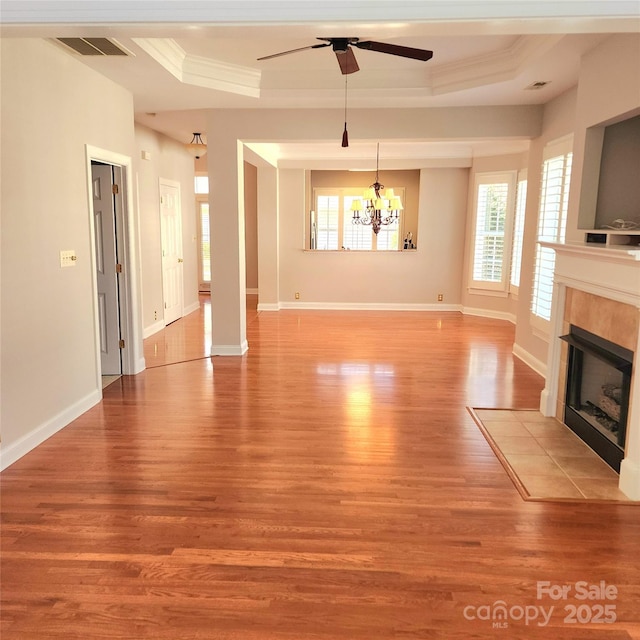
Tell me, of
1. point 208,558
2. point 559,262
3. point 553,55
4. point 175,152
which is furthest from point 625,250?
point 175,152

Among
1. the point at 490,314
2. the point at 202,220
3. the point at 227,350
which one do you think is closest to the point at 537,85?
the point at 227,350

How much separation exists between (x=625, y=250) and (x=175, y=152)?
738cm

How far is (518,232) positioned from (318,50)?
479 centimetres

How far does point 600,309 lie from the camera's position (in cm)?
374

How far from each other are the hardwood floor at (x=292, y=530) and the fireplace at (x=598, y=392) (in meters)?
0.66

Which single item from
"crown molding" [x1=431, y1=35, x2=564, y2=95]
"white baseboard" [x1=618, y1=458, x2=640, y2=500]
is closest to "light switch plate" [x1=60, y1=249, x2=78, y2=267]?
"crown molding" [x1=431, y1=35, x2=564, y2=95]

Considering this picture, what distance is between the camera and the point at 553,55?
423cm

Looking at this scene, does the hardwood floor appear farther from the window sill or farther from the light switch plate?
the window sill

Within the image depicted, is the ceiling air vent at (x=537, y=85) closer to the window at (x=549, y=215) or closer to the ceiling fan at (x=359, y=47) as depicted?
the window at (x=549, y=215)

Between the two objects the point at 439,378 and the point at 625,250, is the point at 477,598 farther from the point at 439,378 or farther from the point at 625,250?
the point at 439,378

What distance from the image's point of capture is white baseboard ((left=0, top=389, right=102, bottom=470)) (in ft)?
11.6

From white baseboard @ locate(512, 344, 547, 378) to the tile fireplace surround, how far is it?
43.7 inches

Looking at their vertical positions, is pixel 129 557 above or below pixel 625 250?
below

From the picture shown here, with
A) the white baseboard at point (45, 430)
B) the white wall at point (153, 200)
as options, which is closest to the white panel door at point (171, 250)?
the white wall at point (153, 200)
